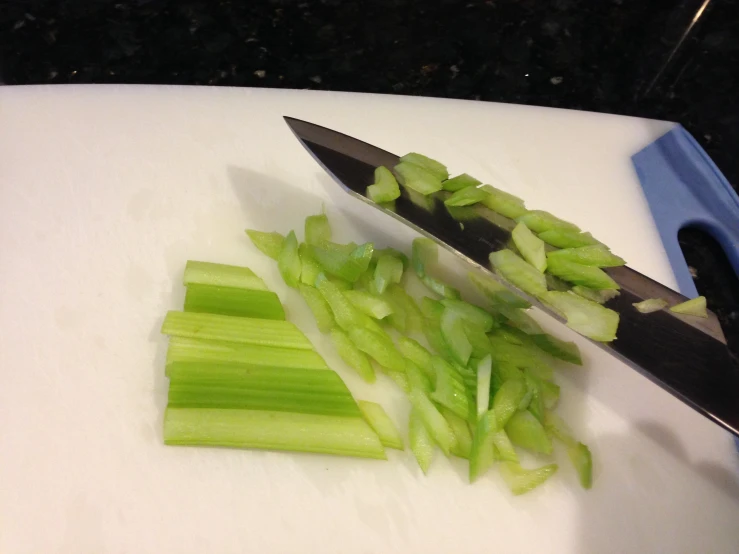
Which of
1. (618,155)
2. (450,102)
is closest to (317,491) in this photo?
(450,102)

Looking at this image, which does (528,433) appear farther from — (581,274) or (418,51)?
(418,51)

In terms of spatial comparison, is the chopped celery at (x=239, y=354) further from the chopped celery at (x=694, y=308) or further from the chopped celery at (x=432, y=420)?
the chopped celery at (x=694, y=308)

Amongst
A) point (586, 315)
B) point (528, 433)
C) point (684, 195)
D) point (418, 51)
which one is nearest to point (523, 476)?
point (528, 433)

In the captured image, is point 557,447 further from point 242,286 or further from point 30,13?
point 30,13

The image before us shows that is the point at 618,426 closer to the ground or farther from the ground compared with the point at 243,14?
closer to the ground

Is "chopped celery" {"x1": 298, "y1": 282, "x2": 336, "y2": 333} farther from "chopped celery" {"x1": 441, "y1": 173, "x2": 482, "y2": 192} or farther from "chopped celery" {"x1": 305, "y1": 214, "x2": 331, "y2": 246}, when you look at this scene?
"chopped celery" {"x1": 441, "y1": 173, "x2": 482, "y2": 192}
